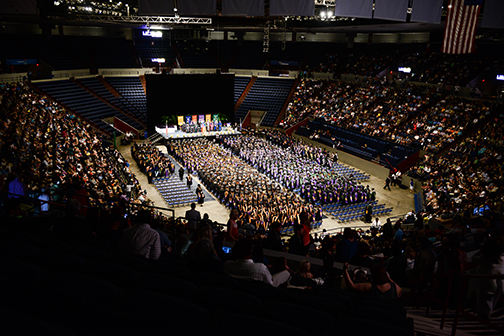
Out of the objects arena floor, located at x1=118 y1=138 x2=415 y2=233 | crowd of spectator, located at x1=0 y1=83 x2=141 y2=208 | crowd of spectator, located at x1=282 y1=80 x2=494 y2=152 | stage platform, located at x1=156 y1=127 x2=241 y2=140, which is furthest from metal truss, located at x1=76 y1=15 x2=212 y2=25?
crowd of spectator, located at x1=282 y1=80 x2=494 y2=152

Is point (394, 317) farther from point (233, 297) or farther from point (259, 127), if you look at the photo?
point (259, 127)

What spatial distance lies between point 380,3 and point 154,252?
16.5 meters

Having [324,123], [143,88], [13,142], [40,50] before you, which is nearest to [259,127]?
[324,123]

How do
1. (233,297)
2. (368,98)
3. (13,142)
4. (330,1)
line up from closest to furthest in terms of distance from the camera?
(233,297) → (13,142) → (330,1) → (368,98)

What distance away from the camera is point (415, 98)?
32.4 metres

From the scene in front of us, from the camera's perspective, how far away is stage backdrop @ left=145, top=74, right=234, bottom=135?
37.2 meters

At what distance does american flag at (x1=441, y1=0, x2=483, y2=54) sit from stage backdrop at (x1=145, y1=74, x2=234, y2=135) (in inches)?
943

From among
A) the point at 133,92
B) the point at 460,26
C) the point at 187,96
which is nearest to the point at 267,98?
the point at 187,96

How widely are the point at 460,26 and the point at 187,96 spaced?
85.9 feet

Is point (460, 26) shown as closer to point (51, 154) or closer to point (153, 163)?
point (153, 163)

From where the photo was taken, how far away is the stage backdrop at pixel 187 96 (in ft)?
122

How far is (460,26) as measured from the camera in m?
19.1

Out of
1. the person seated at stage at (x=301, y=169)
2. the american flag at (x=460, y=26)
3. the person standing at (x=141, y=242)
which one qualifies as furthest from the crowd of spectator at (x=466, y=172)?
the person standing at (x=141, y=242)

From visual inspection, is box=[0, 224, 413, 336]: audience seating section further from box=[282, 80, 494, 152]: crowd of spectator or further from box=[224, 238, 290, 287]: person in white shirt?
box=[282, 80, 494, 152]: crowd of spectator
